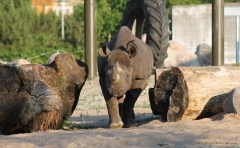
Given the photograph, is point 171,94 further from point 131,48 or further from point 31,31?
point 31,31

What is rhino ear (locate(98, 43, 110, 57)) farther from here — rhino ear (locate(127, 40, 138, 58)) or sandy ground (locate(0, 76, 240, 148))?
sandy ground (locate(0, 76, 240, 148))

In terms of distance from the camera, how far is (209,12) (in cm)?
3175

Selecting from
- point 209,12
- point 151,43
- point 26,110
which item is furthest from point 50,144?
point 209,12

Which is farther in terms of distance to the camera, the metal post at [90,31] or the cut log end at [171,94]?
the metal post at [90,31]

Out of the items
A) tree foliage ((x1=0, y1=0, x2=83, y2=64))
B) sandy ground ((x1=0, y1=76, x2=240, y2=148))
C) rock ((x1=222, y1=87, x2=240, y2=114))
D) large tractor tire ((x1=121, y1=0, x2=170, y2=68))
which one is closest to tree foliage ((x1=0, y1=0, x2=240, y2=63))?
tree foliage ((x1=0, y1=0, x2=83, y2=64))

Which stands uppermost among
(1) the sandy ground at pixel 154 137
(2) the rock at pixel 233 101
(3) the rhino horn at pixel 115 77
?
(3) the rhino horn at pixel 115 77

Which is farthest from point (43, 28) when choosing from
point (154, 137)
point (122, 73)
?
point (154, 137)

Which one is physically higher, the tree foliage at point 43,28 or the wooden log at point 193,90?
the tree foliage at point 43,28

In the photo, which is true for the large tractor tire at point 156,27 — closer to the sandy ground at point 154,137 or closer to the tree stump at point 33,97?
the tree stump at point 33,97

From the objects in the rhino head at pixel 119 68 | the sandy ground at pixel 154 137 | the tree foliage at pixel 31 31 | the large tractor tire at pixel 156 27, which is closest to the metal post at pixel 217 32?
the large tractor tire at pixel 156 27

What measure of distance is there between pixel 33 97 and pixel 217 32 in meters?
9.57

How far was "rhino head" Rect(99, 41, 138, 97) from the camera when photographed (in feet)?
29.3

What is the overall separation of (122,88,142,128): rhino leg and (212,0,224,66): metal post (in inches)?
312

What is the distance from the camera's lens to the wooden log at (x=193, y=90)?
30.2 ft
